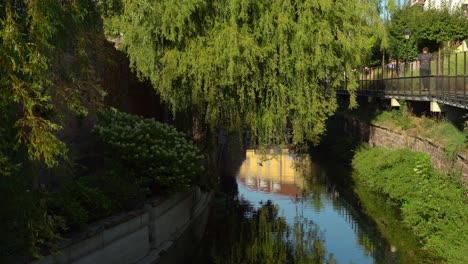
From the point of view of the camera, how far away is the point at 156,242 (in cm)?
1345

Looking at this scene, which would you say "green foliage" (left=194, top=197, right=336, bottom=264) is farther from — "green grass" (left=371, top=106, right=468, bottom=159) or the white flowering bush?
"green grass" (left=371, top=106, right=468, bottom=159)

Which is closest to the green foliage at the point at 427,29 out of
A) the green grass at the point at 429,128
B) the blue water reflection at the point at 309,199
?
the green grass at the point at 429,128

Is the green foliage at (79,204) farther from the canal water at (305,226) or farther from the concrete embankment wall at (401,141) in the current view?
the concrete embankment wall at (401,141)

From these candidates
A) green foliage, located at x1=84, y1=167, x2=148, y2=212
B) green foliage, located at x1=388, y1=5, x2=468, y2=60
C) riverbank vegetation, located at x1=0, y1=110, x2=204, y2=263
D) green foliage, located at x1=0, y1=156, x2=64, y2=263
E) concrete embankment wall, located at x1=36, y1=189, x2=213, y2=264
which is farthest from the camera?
green foliage, located at x1=388, y1=5, x2=468, y2=60

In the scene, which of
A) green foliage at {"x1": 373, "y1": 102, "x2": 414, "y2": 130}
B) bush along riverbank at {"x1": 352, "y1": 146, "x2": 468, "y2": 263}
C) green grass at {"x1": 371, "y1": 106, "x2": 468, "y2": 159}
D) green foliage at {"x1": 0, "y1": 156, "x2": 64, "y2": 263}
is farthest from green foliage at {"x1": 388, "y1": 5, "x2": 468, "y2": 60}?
green foliage at {"x1": 0, "y1": 156, "x2": 64, "y2": 263}

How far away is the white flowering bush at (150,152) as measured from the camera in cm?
1380

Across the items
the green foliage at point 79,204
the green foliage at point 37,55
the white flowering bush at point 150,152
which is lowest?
the green foliage at point 79,204

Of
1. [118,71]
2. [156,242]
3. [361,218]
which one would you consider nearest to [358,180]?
[361,218]

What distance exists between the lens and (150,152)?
46.0 ft

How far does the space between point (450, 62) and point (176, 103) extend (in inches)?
414

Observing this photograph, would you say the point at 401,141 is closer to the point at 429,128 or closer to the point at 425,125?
the point at 425,125

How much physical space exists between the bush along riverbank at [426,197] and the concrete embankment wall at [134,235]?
6.15 m

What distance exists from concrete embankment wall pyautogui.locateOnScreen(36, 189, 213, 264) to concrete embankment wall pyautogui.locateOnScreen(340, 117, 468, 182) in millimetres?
7951

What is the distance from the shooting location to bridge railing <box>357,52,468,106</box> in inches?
696
